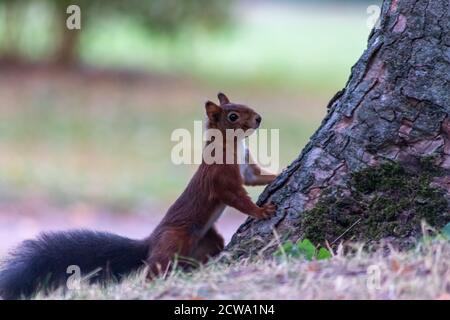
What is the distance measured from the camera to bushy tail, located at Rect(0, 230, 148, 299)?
15.1 feet

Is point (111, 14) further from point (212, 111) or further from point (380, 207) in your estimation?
point (380, 207)

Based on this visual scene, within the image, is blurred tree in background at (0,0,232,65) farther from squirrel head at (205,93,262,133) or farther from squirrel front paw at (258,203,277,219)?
squirrel front paw at (258,203,277,219)

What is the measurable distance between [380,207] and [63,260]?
1.62 m

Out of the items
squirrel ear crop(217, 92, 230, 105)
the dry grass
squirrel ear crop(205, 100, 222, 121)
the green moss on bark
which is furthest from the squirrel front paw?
squirrel ear crop(217, 92, 230, 105)

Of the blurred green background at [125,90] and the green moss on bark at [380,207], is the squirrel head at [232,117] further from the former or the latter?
the blurred green background at [125,90]

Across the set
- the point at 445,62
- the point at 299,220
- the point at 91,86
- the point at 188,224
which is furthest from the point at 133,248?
the point at 91,86

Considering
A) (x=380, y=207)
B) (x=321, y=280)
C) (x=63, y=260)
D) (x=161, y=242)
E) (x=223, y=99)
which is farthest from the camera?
(x=223, y=99)

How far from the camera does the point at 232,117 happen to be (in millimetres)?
5387

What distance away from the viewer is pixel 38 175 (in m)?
12.3

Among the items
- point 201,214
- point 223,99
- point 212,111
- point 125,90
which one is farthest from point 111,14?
point 201,214

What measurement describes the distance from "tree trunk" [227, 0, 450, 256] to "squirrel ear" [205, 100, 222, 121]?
2.39 feet

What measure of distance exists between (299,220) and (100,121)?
10.8m

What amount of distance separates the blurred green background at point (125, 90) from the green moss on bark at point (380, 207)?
22.9 feet

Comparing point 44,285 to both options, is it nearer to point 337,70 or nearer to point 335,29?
point 337,70
